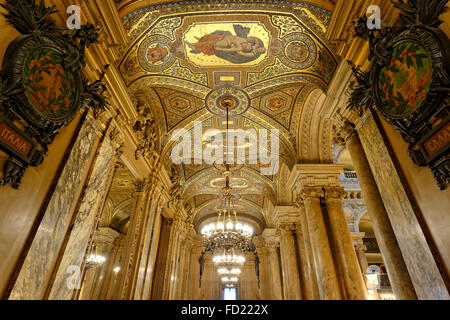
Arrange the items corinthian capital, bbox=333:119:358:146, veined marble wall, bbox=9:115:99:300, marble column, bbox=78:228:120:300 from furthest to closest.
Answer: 1. marble column, bbox=78:228:120:300
2. corinthian capital, bbox=333:119:358:146
3. veined marble wall, bbox=9:115:99:300

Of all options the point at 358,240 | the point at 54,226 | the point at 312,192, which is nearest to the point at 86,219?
the point at 54,226

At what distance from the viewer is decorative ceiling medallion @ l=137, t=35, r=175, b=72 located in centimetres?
550

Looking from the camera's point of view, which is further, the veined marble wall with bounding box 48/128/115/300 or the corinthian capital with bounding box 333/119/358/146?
the corinthian capital with bounding box 333/119/358/146

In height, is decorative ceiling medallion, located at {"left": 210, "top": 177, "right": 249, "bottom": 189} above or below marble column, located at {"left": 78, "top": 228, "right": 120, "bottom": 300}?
above

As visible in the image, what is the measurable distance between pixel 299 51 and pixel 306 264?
294 inches

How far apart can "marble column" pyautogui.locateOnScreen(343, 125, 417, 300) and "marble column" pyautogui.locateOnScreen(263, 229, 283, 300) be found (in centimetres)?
984

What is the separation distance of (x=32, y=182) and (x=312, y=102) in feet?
22.5

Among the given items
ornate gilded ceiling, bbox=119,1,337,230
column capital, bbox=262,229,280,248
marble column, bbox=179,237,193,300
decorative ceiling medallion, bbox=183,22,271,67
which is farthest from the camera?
column capital, bbox=262,229,280,248

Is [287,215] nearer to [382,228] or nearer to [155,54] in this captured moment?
[382,228]

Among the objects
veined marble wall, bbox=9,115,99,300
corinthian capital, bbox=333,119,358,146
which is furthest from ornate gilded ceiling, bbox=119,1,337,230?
veined marble wall, bbox=9,115,99,300

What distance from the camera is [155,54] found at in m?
5.80

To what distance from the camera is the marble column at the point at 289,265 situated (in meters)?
8.96

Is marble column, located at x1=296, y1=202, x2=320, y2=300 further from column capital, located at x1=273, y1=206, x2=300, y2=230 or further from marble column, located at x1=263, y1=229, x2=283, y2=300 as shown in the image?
marble column, located at x1=263, y1=229, x2=283, y2=300
